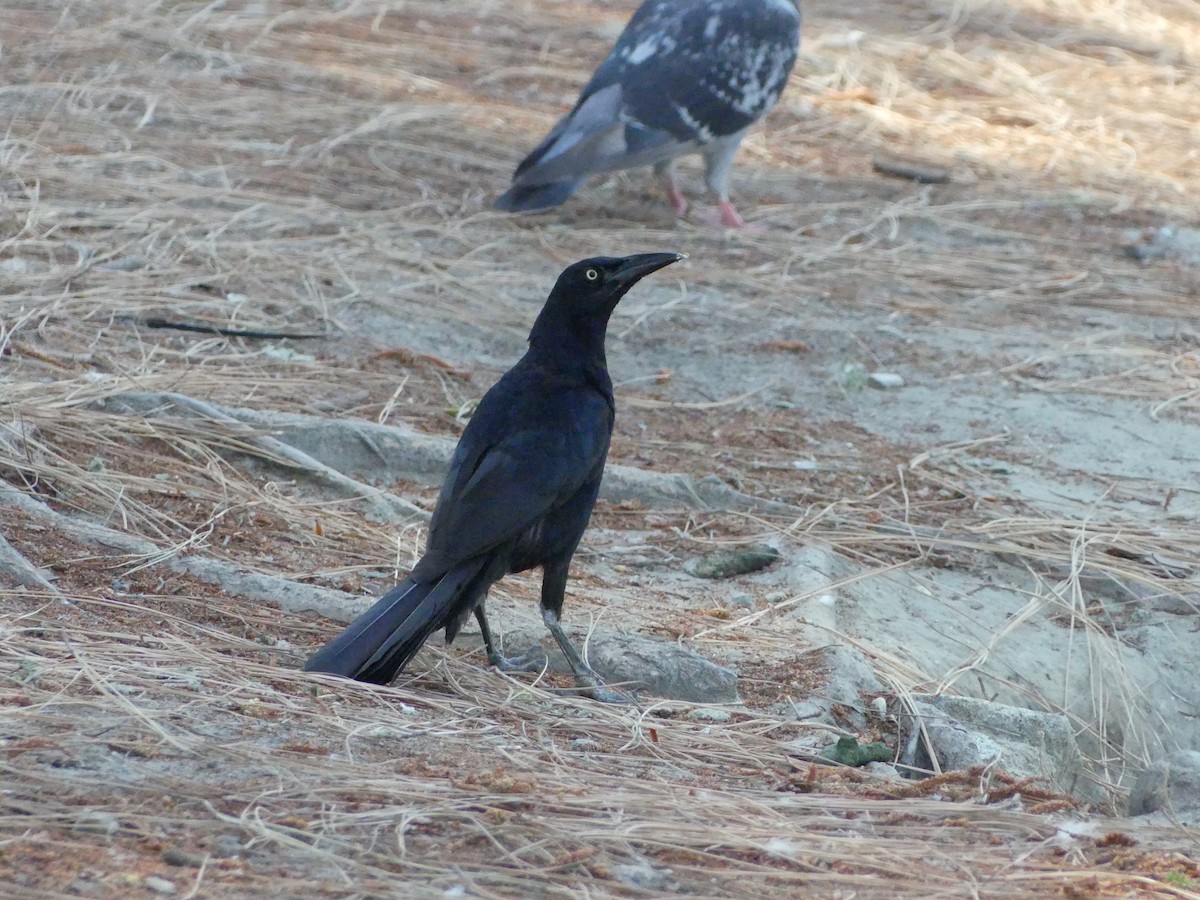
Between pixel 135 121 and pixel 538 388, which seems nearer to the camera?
pixel 538 388

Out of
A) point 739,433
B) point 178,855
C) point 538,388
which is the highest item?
point 538,388

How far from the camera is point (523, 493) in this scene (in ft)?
12.0

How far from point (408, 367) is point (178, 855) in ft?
11.7

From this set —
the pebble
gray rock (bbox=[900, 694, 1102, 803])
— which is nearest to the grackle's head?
the pebble

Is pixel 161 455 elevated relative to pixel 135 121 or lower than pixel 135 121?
lower

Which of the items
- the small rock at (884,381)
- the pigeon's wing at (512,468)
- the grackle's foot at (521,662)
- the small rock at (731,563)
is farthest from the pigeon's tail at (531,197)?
the grackle's foot at (521,662)

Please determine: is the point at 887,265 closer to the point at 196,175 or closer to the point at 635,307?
the point at 635,307

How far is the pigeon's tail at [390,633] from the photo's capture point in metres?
3.34

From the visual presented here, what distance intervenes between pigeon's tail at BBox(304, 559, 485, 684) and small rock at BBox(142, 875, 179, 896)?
1.01 meters

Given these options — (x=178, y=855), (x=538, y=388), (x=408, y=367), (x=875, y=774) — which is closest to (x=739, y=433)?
(x=408, y=367)

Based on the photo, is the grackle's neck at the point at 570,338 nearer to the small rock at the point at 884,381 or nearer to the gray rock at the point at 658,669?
the gray rock at the point at 658,669

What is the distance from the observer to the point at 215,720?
2.98 metres

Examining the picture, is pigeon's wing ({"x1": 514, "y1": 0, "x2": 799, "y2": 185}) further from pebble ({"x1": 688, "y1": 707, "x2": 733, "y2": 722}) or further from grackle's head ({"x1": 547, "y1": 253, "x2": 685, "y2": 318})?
pebble ({"x1": 688, "y1": 707, "x2": 733, "y2": 722})

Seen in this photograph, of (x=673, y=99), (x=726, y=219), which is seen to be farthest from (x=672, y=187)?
(x=673, y=99)
